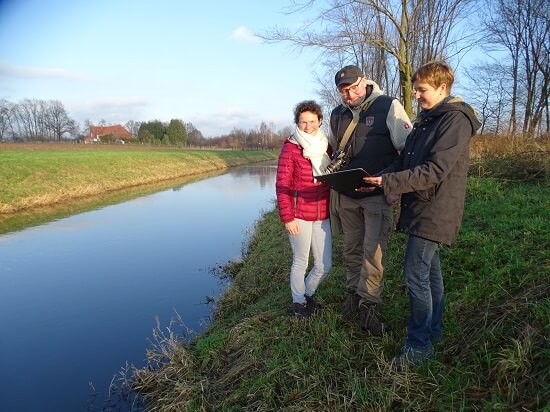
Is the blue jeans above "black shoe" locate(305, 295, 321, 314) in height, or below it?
above

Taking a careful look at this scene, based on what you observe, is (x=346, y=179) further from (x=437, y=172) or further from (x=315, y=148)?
(x=437, y=172)

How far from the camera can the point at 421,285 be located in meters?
2.80

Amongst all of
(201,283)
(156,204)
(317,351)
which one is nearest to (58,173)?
(156,204)

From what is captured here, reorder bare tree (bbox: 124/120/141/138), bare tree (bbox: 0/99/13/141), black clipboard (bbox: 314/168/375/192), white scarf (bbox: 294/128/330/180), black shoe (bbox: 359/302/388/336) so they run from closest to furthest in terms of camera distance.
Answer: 1. black clipboard (bbox: 314/168/375/192)
2. black shoe (bbox: 359/302/388/336)
3. white scarf (bbox: 294/128/330/180)
4. bare tree (bbox: 0/99/13/141)
5. bare tree (bbox: 124/120/141/138)

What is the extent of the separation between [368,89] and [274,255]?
438cm

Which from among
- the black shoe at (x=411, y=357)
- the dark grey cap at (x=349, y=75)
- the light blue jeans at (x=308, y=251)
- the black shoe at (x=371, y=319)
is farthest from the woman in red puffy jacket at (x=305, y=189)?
the black shoe at (x=411, y=357)

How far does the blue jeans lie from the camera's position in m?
2.76

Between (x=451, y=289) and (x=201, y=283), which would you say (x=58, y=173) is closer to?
(x=201, y=283)

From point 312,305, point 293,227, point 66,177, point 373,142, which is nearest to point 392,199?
point 373,142

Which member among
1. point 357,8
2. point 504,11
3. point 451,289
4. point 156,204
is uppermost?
point 504,11

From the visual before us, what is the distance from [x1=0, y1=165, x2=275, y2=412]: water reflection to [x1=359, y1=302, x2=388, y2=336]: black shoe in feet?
9.39

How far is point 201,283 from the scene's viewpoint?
→ 7.23 meters

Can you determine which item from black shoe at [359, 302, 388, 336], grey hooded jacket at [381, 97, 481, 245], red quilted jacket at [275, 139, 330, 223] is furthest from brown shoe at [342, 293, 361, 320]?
grey hooded jacket at [381, 97, 481, 245]

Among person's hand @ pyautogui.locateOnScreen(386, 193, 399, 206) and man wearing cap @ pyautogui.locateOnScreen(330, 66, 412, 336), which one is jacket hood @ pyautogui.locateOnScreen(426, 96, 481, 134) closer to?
man wearing cap @ pyautogui.locateOnScreen(330, 66, 412, 336)
